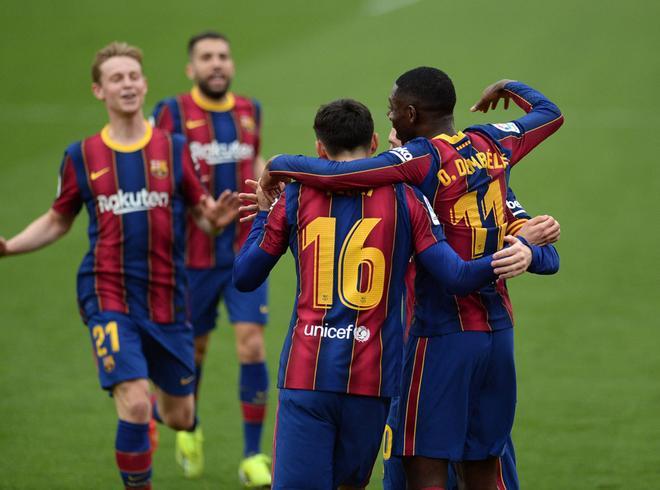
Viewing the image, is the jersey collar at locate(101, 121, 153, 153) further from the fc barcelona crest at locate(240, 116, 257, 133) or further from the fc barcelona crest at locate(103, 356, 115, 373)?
the fc barcelona crest at locate(240, 116, 257, 133)

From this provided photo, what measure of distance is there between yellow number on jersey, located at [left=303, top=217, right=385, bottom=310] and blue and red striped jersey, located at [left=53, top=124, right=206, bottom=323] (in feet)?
6.84

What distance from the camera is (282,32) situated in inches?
858

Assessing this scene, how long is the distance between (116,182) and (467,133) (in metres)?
2.29

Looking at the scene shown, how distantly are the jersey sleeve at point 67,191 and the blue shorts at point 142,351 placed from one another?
2.13ft

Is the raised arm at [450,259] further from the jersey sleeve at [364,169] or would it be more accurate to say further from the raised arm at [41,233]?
the raised arm at [41,233]

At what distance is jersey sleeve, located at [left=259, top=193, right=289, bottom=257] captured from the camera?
488 centimetres

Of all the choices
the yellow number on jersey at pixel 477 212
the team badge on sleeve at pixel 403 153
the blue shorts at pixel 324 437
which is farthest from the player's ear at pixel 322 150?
the blue shorts at pixel 324 437

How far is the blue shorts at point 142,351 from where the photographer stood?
636 centimetres

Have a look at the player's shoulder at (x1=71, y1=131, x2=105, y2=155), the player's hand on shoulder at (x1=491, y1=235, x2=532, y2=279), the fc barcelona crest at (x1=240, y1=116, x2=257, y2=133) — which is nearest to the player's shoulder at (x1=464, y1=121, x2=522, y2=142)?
the player's hand on shoulder at (x1=491, y1=235, x2=532, y2=279)

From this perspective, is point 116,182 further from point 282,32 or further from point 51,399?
point 282,32

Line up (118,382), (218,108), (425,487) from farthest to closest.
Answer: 1. (218,108)
2. (118,382)
3. (425,487)

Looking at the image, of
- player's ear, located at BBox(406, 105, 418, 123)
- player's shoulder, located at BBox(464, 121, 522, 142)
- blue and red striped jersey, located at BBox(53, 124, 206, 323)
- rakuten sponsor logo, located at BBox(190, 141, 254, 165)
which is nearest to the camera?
player's ear, located at BBox(406, 105, 418, 123)

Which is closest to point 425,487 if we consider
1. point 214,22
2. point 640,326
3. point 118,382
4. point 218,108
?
point 118,382

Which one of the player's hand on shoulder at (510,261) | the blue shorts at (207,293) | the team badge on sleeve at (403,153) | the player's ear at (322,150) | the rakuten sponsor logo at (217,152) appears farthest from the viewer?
the rakuten sponsor logo at (217,152)
